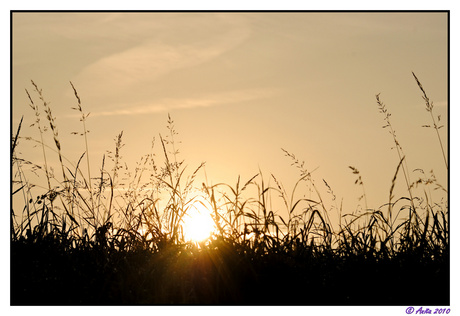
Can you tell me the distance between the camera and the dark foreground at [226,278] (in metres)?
3.31

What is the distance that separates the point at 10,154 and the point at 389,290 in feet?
9.02

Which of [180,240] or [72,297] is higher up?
[180,240]

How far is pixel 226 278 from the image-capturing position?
3.40 metres

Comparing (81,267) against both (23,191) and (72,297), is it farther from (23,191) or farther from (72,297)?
(23,191)

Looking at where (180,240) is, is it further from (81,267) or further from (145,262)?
(81,267)

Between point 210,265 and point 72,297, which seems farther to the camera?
point 210,265

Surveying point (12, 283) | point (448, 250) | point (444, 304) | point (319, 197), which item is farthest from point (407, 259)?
point (12, 283)

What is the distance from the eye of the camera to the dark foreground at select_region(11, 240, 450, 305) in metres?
3.31

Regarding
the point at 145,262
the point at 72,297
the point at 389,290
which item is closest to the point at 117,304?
the point at 72,297
